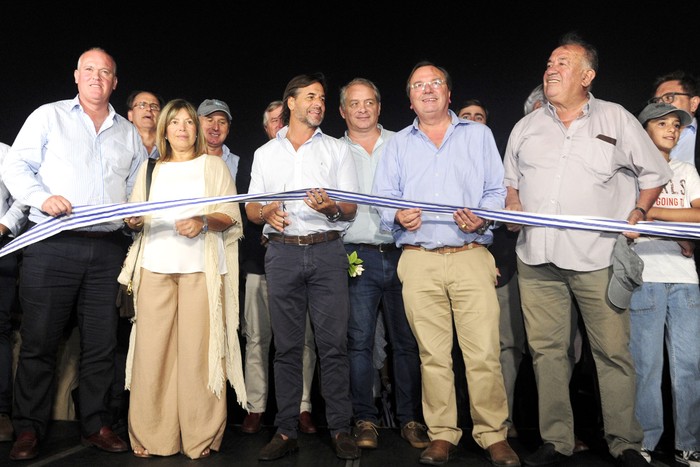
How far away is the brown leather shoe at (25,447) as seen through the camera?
3168mm

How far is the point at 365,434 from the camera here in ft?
11.2

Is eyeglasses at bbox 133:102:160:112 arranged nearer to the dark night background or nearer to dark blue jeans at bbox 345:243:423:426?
the dark night background

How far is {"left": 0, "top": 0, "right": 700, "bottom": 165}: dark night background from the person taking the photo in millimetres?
5062

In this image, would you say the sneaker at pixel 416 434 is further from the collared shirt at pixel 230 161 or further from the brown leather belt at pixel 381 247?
the collared shirt at pixel 230 161

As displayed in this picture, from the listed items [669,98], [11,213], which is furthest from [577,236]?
[11,213]

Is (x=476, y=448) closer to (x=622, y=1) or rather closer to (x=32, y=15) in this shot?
(x=622, y=1)

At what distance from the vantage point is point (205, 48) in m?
5.42

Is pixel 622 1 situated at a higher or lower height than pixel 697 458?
higher

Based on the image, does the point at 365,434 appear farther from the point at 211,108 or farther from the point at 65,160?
the point at 211,108

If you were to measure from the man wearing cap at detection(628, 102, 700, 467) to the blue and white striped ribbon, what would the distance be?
0.65 ft

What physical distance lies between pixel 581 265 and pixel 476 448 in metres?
1.02

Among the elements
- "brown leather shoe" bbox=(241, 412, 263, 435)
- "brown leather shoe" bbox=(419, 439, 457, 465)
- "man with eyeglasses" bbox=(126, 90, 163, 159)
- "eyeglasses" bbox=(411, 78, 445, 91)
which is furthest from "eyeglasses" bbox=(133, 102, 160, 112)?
"brown leather shoe" bbox=(419, 439, 457, 465)

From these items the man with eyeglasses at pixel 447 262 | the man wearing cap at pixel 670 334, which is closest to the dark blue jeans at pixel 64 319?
the man with eyeglasses at pixel 447 262

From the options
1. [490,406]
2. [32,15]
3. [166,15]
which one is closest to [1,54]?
[32,15]
